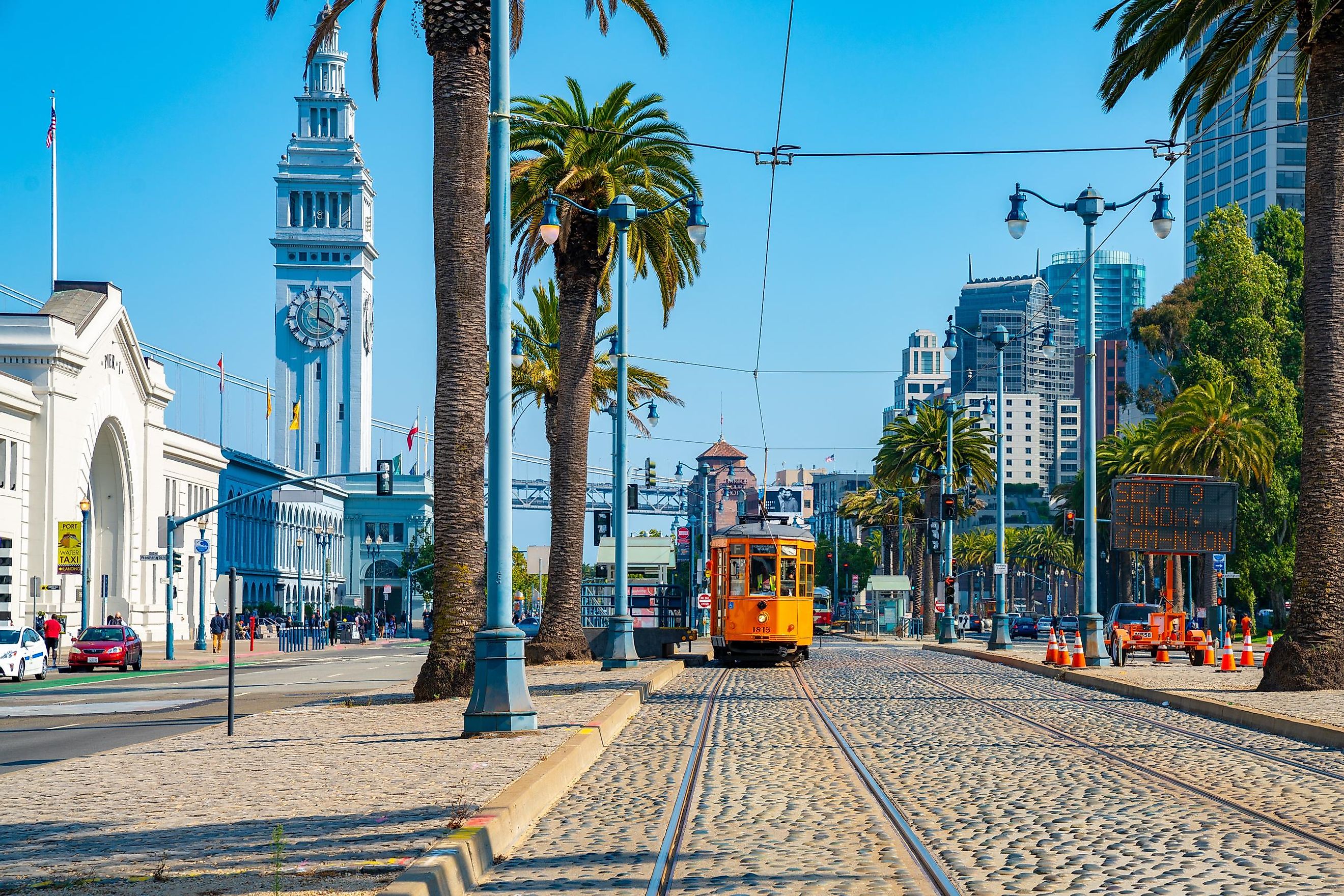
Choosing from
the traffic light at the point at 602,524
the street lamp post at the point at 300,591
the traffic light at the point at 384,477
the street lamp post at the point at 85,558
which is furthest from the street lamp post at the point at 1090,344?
the street lamp post at the point at 300,591

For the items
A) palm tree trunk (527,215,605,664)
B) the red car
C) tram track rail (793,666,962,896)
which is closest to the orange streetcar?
palm tree trunk (527,215,605,664)

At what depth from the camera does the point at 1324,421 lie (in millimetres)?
23875

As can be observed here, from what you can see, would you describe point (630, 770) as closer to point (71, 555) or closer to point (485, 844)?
point (485, 844)

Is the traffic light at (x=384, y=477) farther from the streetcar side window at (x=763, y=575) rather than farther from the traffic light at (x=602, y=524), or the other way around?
the streetcar side window at (x=763, y=575)

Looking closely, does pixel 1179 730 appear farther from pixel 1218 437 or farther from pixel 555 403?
pixel 1218 437

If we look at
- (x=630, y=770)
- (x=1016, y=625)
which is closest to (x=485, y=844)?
(x=630, y=770)

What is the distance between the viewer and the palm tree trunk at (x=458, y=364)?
2170 centimetres

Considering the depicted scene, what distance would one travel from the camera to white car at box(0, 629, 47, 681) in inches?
1527

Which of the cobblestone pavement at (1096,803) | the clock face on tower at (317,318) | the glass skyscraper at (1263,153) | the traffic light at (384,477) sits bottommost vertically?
the cobblestone pavement at (1096,803)

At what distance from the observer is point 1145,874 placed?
863 cm

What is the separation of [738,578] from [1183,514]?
415 inches

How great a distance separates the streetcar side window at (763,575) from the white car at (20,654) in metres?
19.2

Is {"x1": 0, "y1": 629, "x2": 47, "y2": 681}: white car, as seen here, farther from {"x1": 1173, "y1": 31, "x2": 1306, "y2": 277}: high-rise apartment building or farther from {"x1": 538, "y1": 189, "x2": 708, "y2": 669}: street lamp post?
{"x1": 1173, "y1": 31, "x2": 1306, "y2": 277}: high-rise apartment building

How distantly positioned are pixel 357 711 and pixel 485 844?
1159 centimetres
